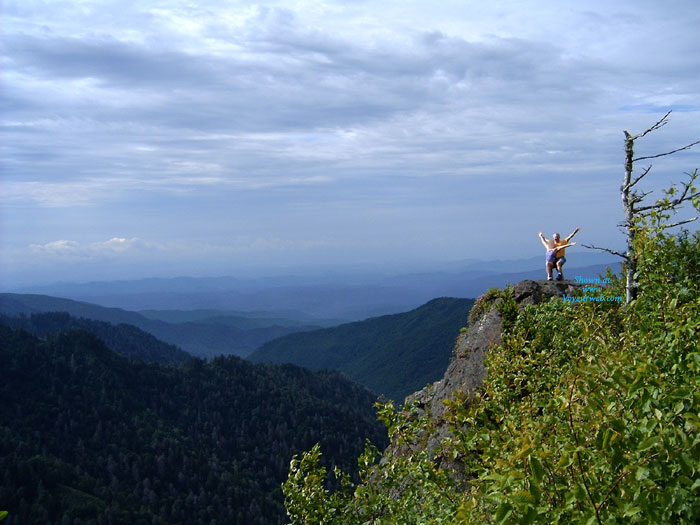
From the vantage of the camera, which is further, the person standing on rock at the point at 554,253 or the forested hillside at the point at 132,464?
the forested hillside at the point at 132,464

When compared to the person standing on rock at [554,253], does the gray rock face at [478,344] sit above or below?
below

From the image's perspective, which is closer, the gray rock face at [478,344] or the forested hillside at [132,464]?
the gray rock face at [478,344]

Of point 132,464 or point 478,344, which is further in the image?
point 132,464

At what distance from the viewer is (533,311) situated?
69.2 ft

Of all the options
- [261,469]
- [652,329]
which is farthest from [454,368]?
[261,469]

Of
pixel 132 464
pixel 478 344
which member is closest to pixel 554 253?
pixel 478 344

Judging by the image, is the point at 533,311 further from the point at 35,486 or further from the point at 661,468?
the point at 35,486

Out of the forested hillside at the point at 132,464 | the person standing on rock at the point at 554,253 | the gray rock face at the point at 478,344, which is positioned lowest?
the forested hillside at the point at 132,464

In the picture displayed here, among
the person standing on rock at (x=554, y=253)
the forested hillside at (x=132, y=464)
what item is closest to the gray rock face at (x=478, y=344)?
the person standing on rock at (x=554, y=253)

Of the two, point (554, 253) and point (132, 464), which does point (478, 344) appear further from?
point (132, 464)

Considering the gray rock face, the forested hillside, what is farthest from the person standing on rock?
the forested hillside

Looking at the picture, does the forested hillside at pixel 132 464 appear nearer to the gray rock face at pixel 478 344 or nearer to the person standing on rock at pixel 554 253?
the gray rock face at pixel 478 344

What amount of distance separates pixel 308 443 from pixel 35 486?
282 ft

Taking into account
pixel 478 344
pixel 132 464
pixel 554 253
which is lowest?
pixel 132 464
